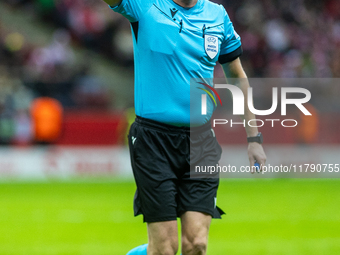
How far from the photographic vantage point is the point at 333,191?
13.1 meters

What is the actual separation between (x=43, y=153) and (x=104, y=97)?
7.04ft

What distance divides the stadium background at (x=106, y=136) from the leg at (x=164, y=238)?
2940 millimetres

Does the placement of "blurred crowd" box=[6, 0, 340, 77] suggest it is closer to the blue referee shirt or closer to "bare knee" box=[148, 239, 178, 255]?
the blue referee shirt

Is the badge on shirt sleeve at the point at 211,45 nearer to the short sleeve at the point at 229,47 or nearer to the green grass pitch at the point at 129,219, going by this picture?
the short sleeve at the point at 229,47

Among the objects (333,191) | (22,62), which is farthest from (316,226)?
(22,62)

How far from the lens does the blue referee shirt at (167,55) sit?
4234mm

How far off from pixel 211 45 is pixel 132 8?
0.63 metres

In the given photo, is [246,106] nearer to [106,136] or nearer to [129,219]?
[129,219]

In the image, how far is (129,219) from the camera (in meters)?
9.76

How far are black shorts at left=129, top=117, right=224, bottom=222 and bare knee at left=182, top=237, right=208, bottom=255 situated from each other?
19cm

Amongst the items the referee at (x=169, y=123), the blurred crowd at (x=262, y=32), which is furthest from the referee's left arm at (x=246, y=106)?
the blurred crowd at (x=262, y=32)

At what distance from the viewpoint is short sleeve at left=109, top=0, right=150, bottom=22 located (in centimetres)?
410

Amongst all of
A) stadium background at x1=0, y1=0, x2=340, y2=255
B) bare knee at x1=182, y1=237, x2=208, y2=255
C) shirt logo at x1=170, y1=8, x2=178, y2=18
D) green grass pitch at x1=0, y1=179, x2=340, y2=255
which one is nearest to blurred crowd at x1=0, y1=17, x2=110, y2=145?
stadium background at x1=0, y1=0, x2=340, y2=255

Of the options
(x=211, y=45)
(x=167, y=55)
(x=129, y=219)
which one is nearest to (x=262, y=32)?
(x=129, y=219)
